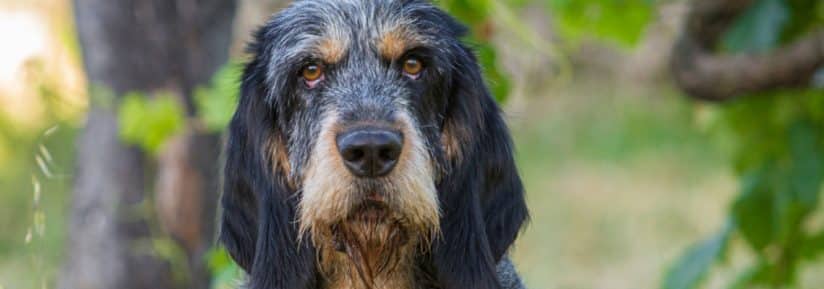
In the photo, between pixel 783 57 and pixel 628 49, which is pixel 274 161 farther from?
pixel 783 57

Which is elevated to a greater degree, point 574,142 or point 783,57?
point 574,142

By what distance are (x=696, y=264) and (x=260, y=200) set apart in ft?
12.6

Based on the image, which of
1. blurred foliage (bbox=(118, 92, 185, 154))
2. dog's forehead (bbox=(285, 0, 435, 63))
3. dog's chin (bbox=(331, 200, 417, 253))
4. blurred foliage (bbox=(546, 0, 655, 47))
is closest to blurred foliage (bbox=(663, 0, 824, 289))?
blurred foliage (bbox=(546, 0, 655, 47))

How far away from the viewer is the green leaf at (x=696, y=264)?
8688mm

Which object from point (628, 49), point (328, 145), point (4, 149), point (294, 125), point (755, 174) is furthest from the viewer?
point (4, 149)

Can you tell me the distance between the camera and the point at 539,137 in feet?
68.4

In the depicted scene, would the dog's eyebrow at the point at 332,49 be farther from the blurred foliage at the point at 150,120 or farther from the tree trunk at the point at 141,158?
the tree trunk at the point at 141,158

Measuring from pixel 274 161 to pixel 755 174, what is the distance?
4.20 meters

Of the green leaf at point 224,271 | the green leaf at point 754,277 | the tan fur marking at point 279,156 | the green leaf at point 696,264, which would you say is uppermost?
the green leaf at point 754,277

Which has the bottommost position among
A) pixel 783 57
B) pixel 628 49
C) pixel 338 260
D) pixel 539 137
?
pixel 338 260

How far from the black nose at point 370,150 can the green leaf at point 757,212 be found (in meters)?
4.32

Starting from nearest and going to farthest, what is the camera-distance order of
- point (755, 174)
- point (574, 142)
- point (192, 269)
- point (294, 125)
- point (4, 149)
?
point (294, 125), point (755, 174), point (192, 269), point (4, 149), point (574, 142)

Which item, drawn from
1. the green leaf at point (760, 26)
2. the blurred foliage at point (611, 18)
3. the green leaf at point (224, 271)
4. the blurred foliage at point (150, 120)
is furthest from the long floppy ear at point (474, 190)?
the blurred foliage at point (150, 120)

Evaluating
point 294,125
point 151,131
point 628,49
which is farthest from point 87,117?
point 294,125
